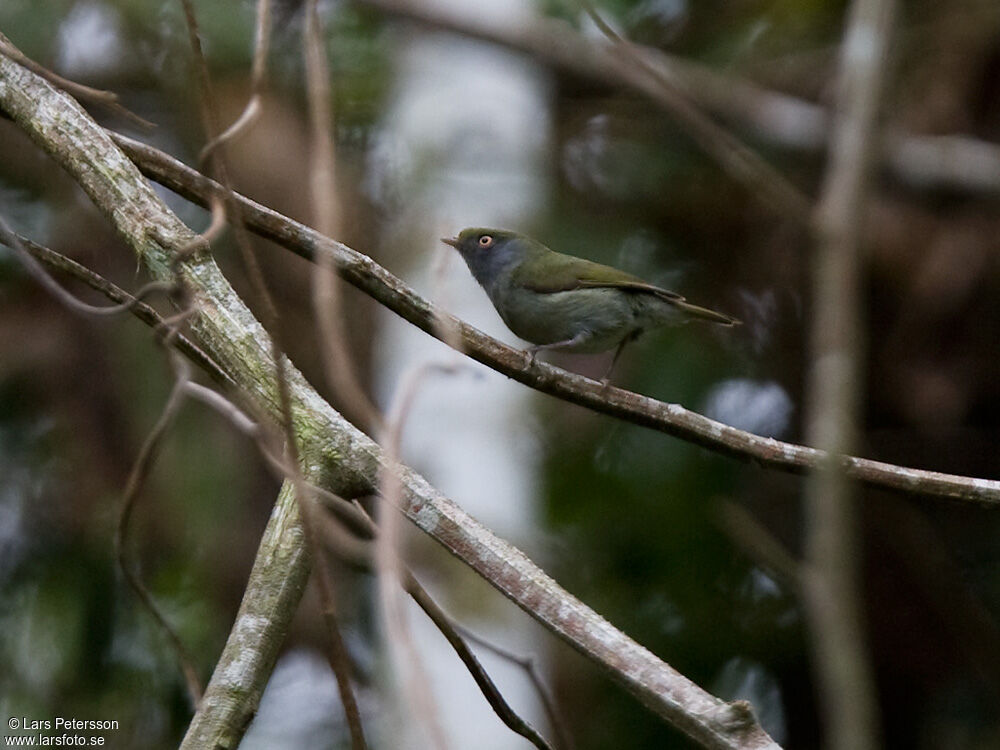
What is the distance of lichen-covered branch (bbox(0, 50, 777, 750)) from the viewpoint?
234 centimetres

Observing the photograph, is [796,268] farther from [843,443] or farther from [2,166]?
[843,443]

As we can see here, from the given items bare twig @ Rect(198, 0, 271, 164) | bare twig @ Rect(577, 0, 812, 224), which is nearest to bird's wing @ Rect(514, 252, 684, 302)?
bare twig @ Rect(198, 0, 271, 164)

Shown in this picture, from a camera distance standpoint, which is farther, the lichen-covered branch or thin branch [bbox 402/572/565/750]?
thin branch [bbox 402/572/565/750]

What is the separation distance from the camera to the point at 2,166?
6.04 metres

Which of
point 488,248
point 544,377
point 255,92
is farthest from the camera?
point 488,248

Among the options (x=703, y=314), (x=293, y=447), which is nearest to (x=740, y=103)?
(x=703, y=314)

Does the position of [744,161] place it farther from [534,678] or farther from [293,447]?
[534,678]

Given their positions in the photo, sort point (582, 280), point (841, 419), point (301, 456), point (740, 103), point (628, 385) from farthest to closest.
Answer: point (628, 385) < point (740, 103) < point (582, 280) < point (301, 456) < point (841, 419)

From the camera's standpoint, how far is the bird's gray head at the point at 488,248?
17.3 feet

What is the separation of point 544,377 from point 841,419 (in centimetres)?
217

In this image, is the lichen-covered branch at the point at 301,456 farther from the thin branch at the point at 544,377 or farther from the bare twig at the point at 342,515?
the thin branch at the point at 544,377

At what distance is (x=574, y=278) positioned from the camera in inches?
195

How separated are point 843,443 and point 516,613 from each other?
14.7ft

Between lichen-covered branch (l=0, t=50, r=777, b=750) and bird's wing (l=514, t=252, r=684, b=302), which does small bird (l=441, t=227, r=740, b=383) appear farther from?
lichen-covered branch (l=0, t=50, r=777, b=750)
